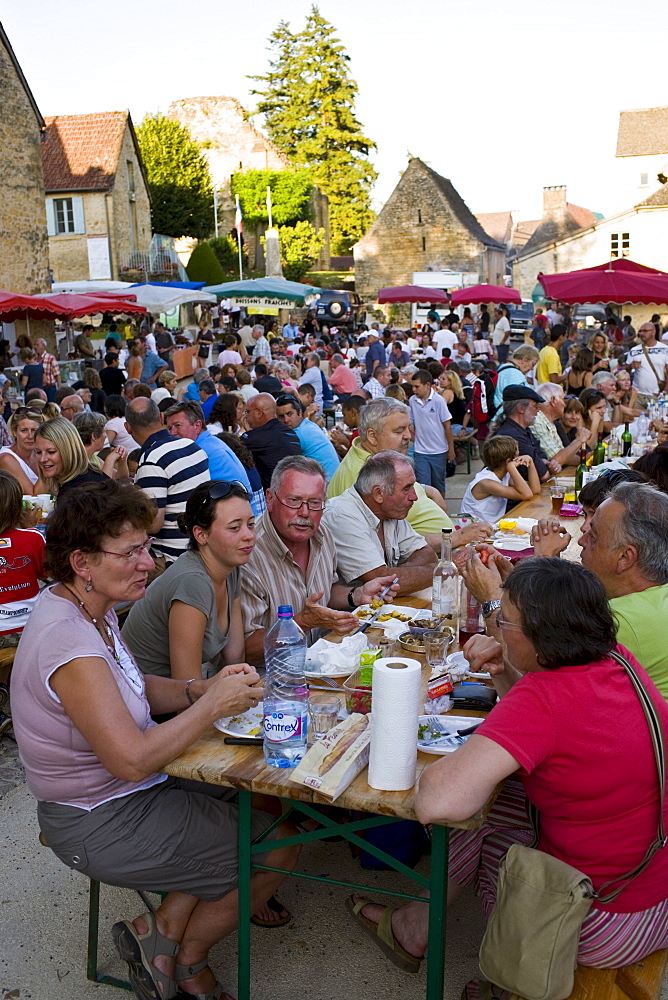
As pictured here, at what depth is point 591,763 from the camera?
2.06 metres

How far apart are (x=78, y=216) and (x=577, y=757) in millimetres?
31057

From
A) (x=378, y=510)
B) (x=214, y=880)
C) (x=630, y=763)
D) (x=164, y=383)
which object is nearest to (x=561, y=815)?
(x=630, y=763)

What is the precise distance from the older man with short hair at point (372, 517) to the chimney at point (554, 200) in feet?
186

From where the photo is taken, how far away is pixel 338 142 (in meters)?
50.0

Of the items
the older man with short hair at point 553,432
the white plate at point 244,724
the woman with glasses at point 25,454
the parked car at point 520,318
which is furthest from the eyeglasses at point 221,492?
the parked car at point 520,318

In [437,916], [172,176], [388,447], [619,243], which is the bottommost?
[437,916]

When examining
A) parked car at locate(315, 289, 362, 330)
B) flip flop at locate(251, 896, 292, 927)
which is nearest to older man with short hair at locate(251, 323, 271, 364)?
parked car at locate(315, 289, 362, 330)

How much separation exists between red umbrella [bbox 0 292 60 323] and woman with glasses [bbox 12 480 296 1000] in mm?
11372

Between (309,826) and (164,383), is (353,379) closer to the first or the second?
(164,383)

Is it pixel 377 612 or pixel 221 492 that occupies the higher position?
pixel 221 492

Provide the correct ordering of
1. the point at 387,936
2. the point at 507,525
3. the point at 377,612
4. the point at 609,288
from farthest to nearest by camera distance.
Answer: the point at 609,288
the point at 507,525
the point at 377,612
the point at 387,936

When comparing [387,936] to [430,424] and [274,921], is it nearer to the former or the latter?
[274,921]

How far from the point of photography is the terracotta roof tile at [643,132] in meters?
48.3

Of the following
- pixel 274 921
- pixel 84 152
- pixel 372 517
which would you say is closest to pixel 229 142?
pixel 84 152
